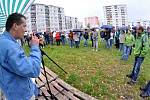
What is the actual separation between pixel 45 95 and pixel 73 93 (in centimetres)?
112

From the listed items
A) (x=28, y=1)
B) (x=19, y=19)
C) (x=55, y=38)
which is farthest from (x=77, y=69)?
(x=55, y=38)

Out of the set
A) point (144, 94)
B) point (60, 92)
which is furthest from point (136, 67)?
point (60, 92)

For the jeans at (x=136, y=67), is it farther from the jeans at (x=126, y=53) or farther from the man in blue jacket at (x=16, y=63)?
the man in blue jacket at (x=16, y=63)

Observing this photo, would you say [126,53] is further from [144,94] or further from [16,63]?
[16,63]

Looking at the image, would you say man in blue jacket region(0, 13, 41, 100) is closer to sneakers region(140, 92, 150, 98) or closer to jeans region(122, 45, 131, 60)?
sneakers region(140, 92, 150, 98)

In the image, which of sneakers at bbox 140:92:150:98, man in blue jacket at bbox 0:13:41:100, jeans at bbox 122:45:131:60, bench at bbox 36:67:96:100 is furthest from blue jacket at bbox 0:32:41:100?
jeans at bbox 122:45:131:60

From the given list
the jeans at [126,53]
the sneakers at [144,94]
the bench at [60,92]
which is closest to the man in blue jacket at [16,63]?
the bench at [60,92]

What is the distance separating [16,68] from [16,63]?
7 cm

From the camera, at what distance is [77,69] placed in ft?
56.0

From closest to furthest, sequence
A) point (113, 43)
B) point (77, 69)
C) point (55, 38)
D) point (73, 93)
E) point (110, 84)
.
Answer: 1. point (73, 93)
2. point (110, 84)
3. point (77, 69)
4. point (113, 43)
5. point (55, 38)

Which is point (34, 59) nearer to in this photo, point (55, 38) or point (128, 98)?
point (128, 98)

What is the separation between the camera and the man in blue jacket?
4.66 m

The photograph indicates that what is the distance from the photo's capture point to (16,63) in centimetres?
462

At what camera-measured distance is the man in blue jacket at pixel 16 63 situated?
466cm
